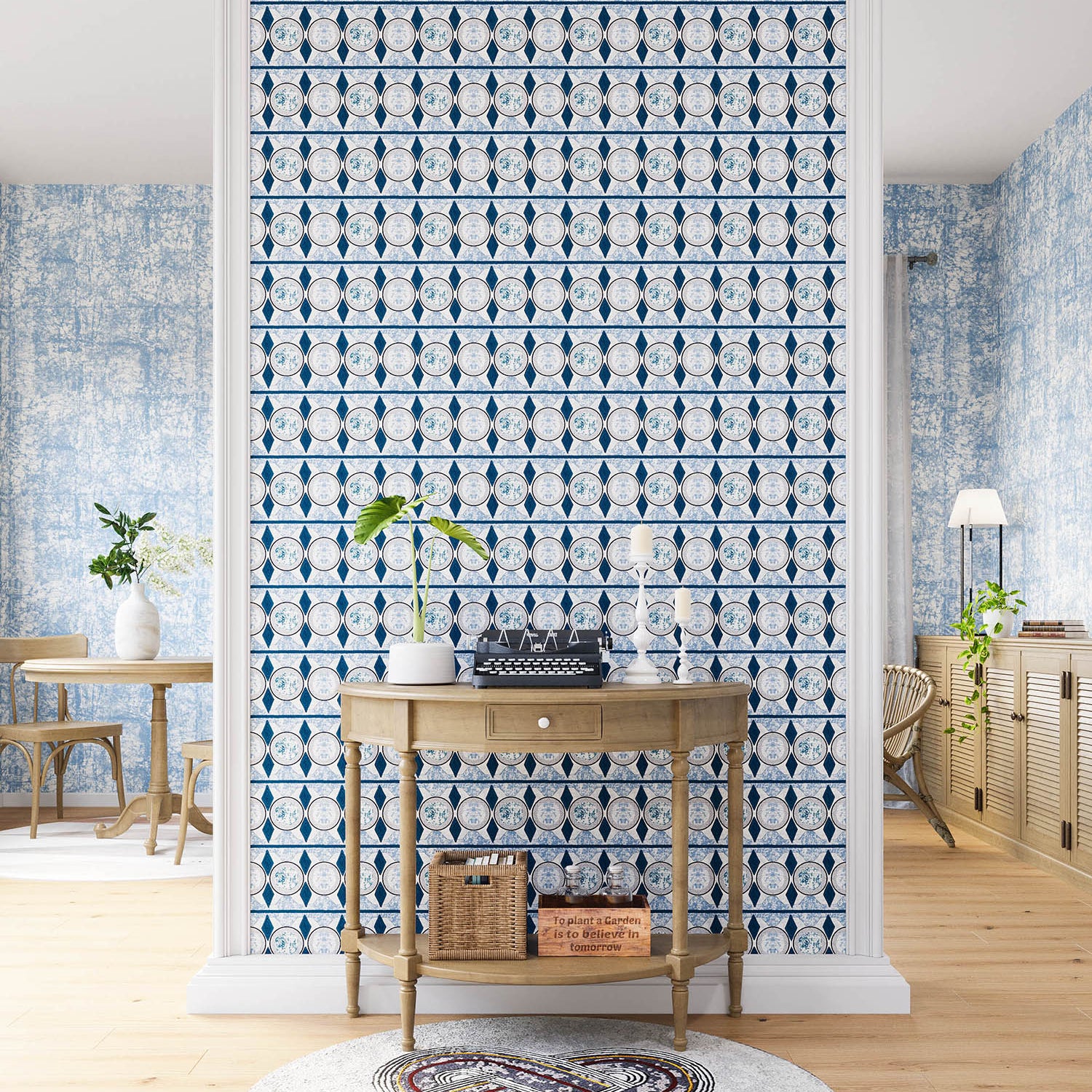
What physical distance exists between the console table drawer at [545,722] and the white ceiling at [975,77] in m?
3.17

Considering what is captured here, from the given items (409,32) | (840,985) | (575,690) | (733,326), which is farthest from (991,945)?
(409,32)

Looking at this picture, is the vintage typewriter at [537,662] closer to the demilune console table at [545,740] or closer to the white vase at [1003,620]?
the demilune console table at [545,740]

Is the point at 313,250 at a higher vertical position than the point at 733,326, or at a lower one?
higher

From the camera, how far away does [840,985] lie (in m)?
2.71

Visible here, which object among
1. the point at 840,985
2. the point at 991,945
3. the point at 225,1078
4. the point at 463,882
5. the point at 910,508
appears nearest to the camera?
the point at 225,1078

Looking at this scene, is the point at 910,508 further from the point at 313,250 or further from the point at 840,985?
the point at 313,250

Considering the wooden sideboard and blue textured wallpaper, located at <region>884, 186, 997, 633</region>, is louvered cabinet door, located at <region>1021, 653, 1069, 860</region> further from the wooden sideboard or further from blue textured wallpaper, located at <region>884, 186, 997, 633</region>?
blue textured wallpaper, located at <region>884, 186, 997, 633</region>

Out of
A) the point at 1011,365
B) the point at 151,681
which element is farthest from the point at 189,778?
the point at 1011,365

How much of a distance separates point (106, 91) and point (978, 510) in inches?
176

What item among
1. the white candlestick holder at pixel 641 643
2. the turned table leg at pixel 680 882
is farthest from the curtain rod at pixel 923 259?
the turned table leg at pixel 680 882

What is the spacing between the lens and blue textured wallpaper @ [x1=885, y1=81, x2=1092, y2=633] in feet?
15.6

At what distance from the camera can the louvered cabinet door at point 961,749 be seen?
16.4 feet

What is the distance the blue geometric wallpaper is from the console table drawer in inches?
15.9

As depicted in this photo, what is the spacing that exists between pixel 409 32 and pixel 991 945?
3167 millimetres
